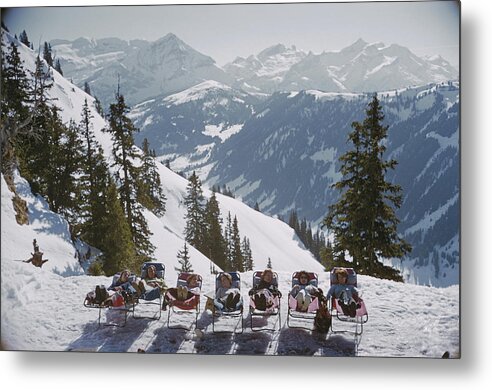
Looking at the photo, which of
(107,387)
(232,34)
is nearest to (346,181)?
(232,34)

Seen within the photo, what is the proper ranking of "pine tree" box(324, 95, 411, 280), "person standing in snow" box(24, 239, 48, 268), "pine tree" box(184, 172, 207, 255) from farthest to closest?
"pine tree" box(184, 172, 207, 255) → "person standing in snow" box(24, 239, 48, 268) → "pine tree" box(324, 95, 411, 280)

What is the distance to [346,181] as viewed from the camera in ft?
29.0

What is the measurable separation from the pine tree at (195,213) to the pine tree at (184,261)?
0.20m

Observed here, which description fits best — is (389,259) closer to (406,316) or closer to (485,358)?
(406,316)

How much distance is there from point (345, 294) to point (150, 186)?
3.59 metres

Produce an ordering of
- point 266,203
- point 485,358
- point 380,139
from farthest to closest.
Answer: point 266,203, point 380,139, point 485,358

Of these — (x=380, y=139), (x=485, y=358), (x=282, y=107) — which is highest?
Answer: (x=282, y=107)

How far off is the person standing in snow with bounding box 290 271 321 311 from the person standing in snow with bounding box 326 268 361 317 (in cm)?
22

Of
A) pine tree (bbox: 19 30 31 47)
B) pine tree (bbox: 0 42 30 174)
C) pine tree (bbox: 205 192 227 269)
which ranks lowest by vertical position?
pine tree (bbox: 205 192 227 269)

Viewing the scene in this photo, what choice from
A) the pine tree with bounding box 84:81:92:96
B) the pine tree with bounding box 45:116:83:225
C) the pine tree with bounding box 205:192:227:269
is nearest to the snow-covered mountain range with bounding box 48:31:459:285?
the pine tree with bounding box 84:81:92:96

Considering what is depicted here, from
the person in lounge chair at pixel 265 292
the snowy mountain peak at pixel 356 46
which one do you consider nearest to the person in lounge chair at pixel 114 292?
the person in lounge chair at pixel 265 292

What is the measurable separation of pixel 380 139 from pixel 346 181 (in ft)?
2.62

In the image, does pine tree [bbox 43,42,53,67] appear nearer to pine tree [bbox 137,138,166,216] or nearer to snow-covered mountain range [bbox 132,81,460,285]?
snow-covered mountain range [bbox 132,81,460,285]

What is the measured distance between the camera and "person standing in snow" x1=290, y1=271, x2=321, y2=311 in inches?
314
